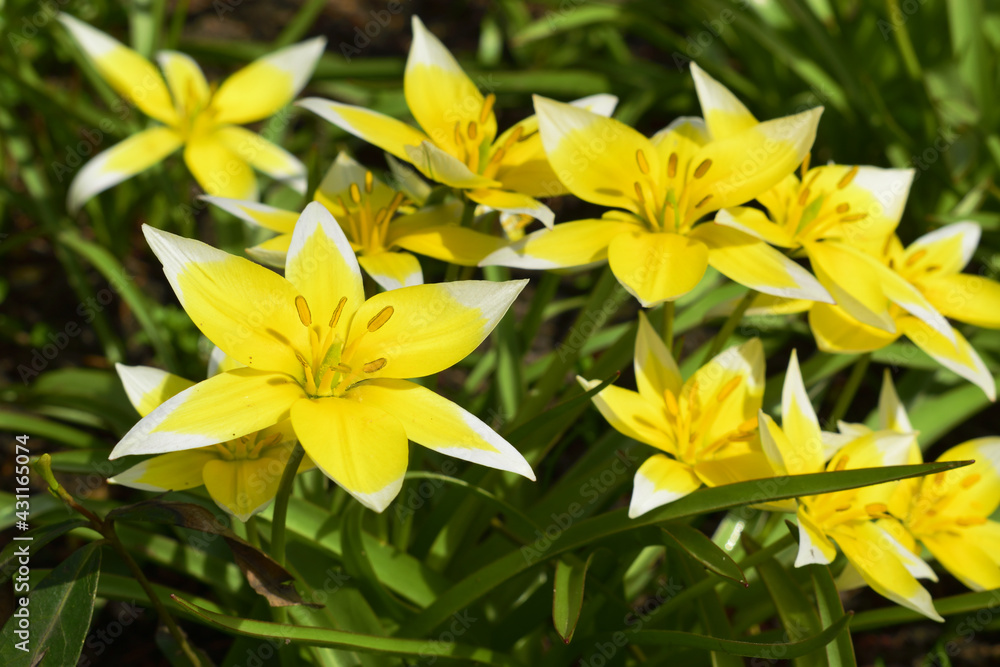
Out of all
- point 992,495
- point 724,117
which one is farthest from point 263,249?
point 992,495

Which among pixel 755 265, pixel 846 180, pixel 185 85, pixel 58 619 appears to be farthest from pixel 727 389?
pixel 185 85

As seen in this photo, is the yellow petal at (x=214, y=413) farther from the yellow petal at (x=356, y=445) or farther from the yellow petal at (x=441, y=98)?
the yellow petal at (x=441, y=98)

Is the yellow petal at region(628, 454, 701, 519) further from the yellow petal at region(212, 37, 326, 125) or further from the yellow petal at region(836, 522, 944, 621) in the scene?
the yellow petal at region(212, 37, 326, 125)

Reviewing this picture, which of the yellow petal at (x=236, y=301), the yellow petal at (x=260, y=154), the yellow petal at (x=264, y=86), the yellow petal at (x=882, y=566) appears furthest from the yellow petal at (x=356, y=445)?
the yellow petal at (x=264, y=86)

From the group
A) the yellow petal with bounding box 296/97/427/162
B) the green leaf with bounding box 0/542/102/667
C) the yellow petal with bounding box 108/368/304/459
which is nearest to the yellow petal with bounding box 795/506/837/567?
the yellow petal with bounding box 108/368/304/459

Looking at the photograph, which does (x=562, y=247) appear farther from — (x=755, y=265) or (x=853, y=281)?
(x=853, y=281)

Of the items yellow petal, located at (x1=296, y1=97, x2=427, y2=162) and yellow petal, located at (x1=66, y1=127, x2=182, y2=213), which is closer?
yellow petal, located at (x1=296, y1=97, x2=427, y2=162)

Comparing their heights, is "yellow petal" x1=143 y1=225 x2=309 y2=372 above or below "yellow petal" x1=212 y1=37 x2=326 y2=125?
below
